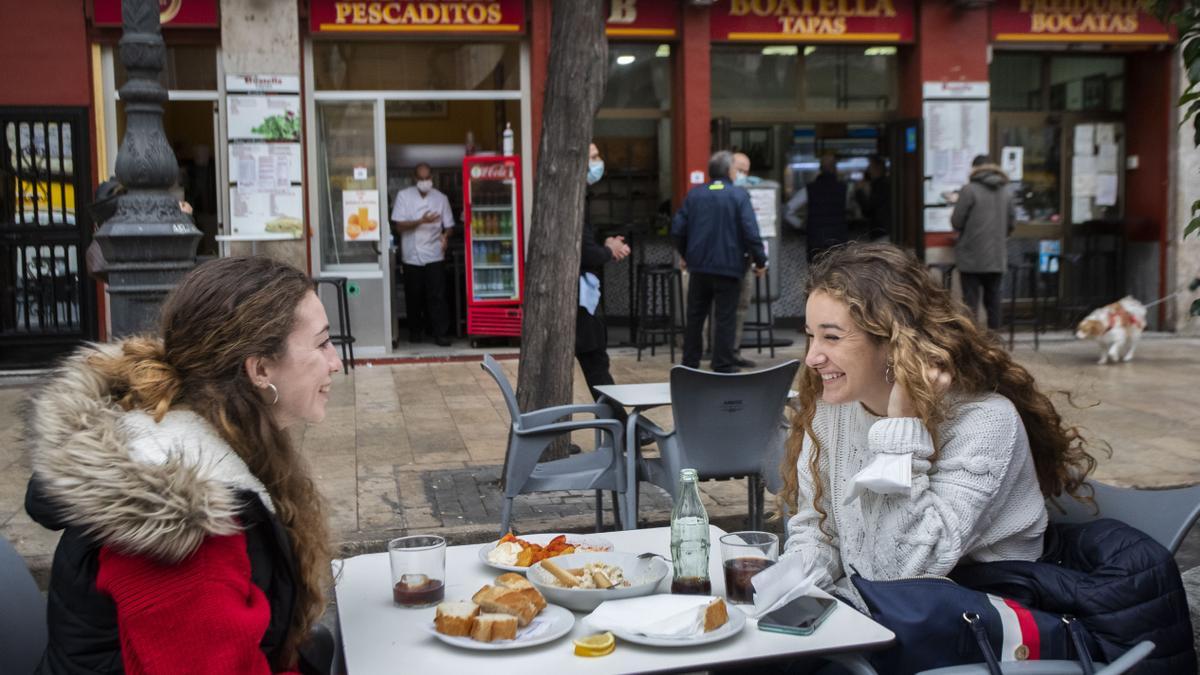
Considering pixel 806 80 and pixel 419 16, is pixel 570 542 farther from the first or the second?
pixel 806 80

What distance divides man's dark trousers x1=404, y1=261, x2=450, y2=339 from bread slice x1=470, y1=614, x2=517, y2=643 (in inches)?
415

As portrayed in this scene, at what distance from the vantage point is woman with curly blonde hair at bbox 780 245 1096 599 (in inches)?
107

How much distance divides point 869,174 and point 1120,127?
2985mm

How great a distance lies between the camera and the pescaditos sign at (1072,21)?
43.0 feet

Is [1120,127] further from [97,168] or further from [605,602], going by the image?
[605,602]

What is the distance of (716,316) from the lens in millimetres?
10734

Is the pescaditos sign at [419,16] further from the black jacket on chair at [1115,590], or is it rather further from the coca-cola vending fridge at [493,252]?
the black jacket on chair at [1115,590]

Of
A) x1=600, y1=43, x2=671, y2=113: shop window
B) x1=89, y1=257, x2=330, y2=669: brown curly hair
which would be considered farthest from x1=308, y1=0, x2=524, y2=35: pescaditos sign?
x1=89, y1=257, x2=330, y2=669: brown curly hair

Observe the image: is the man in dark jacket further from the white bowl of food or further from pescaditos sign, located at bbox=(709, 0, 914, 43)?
the white bowl of food

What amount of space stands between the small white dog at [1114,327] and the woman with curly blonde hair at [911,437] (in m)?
9.11

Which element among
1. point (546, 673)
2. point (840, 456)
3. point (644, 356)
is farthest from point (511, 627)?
point (644, 356)

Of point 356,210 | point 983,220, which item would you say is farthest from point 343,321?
point 983,220

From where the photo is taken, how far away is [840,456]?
3086mm

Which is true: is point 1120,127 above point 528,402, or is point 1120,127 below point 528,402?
above
